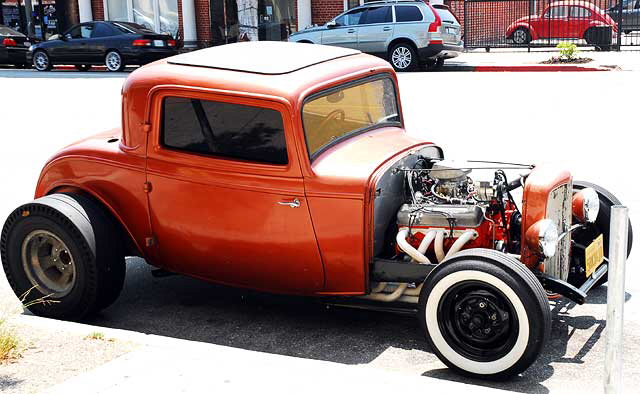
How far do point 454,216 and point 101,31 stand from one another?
2233 centimetres

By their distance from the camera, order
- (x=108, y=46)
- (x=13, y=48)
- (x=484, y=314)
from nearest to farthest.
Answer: (x=484, y=314) < (x=108, y=46) < (x=13, y=48)

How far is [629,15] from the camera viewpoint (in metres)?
29.5

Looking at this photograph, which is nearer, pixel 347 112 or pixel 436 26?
pixel 347 112

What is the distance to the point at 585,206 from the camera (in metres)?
6.05

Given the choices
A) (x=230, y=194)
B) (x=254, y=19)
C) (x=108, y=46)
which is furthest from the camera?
(x=254, y=19)

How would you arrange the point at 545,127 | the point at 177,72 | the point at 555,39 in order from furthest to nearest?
the point at 555,39 → the point at 545,127 → the point at 177,72

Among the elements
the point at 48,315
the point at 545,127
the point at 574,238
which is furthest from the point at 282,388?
the point at 545,127

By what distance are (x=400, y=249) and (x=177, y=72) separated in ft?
6.37

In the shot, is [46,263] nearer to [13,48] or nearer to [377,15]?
[377,15]

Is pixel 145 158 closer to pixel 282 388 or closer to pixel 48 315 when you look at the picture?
pixel 48 315

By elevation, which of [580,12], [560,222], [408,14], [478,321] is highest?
[408,14]

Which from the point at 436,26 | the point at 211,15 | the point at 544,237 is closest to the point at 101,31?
the point at 211,15

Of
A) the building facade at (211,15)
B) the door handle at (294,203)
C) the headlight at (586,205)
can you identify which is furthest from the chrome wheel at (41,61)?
the headlight at (586,205)

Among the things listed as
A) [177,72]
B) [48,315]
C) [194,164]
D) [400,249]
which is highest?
[177,72]
